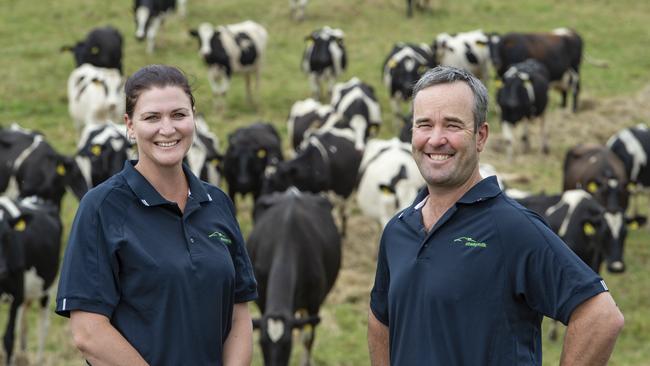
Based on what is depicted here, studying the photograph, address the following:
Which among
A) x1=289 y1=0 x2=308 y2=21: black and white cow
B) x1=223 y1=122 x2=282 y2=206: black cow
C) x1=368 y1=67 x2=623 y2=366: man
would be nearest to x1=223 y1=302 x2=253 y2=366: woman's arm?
x1=368 y1=67 x2=623 y2=366: man

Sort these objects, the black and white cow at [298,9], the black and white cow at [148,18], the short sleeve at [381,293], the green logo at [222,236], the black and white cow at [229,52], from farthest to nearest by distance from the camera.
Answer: the black and white cow at [298,9] < the black and white cow at [148,18] < the black and white cow at [229,52] < the short sleeve at [381,293] < the green logo at [222,236]

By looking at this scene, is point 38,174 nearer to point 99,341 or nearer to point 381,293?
point 381,293

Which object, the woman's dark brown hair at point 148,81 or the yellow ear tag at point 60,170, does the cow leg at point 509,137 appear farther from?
the woman's dark brown hair at point 148,81

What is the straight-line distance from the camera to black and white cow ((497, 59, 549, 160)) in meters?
18.7

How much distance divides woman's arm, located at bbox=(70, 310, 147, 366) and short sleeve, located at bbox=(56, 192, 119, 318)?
→ 33mm

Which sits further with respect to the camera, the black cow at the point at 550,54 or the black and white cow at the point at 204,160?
the black cow at the point at 550,54

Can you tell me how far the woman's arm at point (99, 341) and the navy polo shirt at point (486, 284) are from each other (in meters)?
0.97

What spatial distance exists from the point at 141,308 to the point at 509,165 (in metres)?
15.2

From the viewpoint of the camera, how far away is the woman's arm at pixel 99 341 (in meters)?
3.49

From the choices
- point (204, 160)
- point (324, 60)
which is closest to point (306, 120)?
point (204, 160)

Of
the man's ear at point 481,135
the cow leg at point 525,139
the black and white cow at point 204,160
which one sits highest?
the man's ear at point 481,135

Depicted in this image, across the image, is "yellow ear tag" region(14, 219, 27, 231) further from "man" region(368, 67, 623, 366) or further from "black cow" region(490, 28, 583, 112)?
"black cow" region(490, 28, 583, 112)

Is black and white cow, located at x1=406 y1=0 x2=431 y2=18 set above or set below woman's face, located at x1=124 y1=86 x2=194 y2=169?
below

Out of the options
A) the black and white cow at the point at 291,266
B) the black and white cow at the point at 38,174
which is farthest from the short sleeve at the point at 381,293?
the black and white cow at the point at 38,174
